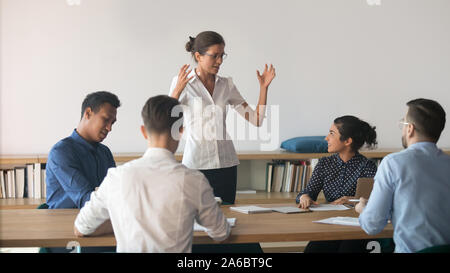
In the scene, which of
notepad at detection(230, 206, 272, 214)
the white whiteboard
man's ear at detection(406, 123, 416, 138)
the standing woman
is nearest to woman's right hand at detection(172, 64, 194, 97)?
the standing woman

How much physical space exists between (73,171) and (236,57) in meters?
2.35

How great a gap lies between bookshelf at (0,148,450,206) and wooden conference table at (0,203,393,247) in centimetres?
165

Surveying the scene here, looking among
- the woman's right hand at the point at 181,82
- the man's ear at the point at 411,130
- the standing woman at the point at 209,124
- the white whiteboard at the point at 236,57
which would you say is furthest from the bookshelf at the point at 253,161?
the man's ear at the point at 411,130

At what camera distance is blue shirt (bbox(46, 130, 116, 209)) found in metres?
2.41

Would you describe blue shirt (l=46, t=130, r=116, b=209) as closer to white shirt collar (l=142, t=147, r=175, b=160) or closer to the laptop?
white shirt collar (l=142, t=147, r=175, b=160)

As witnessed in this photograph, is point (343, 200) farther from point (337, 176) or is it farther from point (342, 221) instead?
point (342, 221)

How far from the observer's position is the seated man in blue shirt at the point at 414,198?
1816mm

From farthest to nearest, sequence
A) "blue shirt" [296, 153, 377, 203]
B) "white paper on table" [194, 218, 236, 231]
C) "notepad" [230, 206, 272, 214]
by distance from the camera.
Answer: "blue shirt" [296, 153, 377, 203] < "notepad" [230, 206, 272, 214] < "white paper on table" [194, 218, 236, 231]

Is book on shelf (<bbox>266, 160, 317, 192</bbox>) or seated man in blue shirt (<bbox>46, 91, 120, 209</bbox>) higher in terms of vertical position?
seated man in blue shirt (<bbox>46, 91, 120, 209</bbox>)

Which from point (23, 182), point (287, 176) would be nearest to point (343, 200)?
point (287, 176)

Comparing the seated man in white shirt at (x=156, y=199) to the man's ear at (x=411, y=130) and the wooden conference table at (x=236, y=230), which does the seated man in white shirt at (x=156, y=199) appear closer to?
the wooden conference table at (x=236, y=230)

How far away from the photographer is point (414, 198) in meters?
1.82
